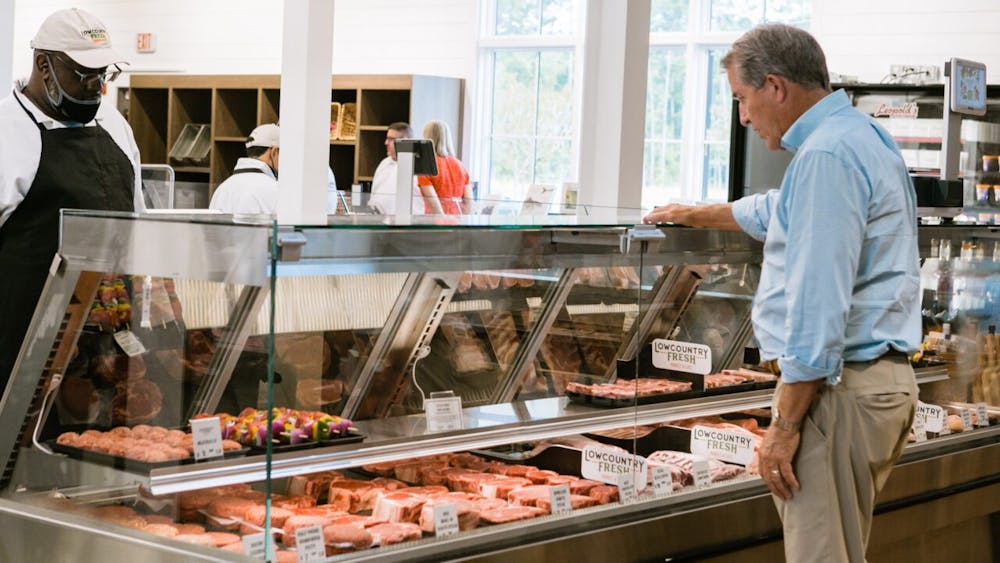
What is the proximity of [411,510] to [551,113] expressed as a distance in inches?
396

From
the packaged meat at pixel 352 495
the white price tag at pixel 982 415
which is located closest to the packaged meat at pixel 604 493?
the packaged meat at pixel 352 495

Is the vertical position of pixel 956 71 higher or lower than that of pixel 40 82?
higher

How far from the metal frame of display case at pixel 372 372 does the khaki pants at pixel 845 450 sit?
16.5 inches

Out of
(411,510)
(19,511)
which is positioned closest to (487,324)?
(411,510)

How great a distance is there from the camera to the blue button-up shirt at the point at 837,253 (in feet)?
7.87

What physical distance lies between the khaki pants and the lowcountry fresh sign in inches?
29.3

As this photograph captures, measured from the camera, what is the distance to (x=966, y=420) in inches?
163

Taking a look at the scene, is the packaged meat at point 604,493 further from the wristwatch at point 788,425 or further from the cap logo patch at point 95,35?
the cap logo patch at point 95,35

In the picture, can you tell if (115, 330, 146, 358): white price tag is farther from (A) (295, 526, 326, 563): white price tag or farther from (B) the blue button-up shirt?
(B) the blue button-up shirt

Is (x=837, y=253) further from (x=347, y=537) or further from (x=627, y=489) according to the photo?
(x=347, y=537)

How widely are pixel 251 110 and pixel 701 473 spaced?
10.5 meters

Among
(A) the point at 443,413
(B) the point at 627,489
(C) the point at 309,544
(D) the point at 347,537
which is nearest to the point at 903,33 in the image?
(B) the point at 627,489

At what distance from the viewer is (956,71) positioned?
16.6ft

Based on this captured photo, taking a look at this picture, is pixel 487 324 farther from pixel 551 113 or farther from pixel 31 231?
pixel 551 113
